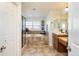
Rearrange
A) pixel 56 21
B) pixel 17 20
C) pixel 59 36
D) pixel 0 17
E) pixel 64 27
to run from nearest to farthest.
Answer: pixel 0 17
pixel 17 20
pixel 59 36
pixel 64 27
pixel 56 21

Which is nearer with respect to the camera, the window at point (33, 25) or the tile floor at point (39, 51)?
the tile floor at point (39, 51)

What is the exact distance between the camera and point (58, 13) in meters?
5.38

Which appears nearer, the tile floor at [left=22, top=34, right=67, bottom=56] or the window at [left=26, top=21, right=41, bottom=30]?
the tile floor at [left=22, top=34, right=67, bottom=56]

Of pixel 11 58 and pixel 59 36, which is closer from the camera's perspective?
pixel 11 58

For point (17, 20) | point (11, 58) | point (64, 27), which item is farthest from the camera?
point (64, 27)

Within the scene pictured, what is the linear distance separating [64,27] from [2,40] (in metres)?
3.96

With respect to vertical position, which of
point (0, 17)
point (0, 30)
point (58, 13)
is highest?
point (58, 13)

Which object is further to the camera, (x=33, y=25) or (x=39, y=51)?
(x=33, y=25)

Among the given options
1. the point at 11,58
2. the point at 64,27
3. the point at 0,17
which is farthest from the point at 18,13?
the point at 64,27

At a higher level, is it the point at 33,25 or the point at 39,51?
the point at 33,25

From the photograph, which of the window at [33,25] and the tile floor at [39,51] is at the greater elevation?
the window at [33,25]

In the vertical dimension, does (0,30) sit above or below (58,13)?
below

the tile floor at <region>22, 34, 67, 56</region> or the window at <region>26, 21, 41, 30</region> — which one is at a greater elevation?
the window at <region>26, 21, 41, 30</region>

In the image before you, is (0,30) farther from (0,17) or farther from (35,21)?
(35,21)
